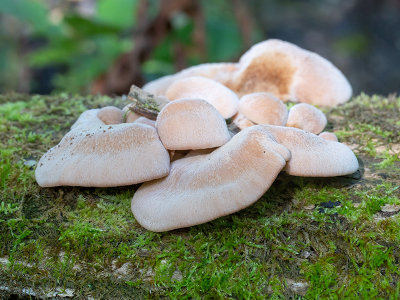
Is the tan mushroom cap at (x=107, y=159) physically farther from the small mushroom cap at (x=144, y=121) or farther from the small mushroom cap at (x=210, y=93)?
the small mushroom cap at (x=210, y=93)

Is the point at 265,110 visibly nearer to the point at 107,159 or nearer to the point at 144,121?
the point at 144,121

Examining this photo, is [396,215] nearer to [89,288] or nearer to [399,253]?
[399,253]

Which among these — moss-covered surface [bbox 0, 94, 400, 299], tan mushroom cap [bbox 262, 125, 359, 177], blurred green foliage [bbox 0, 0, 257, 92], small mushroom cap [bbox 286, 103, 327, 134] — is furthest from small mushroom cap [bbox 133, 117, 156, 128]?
blurred green foliage [bbox 0, 0, 257, 92]

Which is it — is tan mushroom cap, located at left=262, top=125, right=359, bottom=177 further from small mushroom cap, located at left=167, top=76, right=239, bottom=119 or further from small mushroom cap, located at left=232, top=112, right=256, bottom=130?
small mushroom cap, located at left=167, top=76, right=239, bottom=119

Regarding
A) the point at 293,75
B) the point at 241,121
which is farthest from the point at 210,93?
the point at 293,75

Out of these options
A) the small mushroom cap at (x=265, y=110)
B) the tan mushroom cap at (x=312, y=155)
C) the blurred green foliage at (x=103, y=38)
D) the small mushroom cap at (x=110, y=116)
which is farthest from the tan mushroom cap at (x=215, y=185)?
the blurred green foliage at (x=103, y=38)

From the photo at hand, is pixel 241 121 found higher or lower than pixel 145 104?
lower
